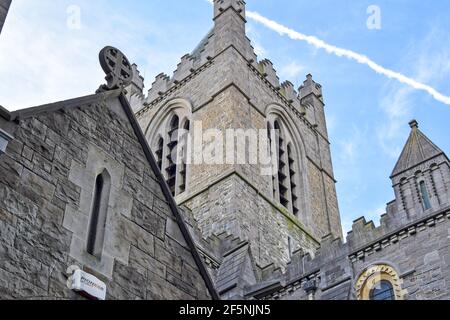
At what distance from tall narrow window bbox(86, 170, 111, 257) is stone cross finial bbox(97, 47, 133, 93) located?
113cm

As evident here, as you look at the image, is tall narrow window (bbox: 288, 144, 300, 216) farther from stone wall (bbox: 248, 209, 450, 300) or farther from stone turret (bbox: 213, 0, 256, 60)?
stone wall (bbox: 248, 209, 450, 300)

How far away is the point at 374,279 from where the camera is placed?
1631cm

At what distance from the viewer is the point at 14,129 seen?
561 cm

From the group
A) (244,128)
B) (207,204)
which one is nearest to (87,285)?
(207,204)

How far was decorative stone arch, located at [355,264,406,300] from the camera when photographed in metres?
15.8

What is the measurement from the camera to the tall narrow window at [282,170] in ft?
86.8

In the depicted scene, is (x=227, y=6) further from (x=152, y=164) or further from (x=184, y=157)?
(x=152, y=164)

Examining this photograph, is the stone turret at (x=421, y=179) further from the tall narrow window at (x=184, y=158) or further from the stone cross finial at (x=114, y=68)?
the stone cross finial at (x=114, y=68)

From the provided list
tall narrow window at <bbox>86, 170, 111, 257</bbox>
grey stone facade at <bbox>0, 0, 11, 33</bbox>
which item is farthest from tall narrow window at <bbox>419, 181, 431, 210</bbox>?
grey stone facade at <bbox>0, 0, 11, 33</bbox>

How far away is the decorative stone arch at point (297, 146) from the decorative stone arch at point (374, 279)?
9917 mm

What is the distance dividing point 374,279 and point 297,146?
1383cm

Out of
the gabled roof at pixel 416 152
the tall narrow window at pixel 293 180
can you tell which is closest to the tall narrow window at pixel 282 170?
the tall narrow window at pixel 293 180
